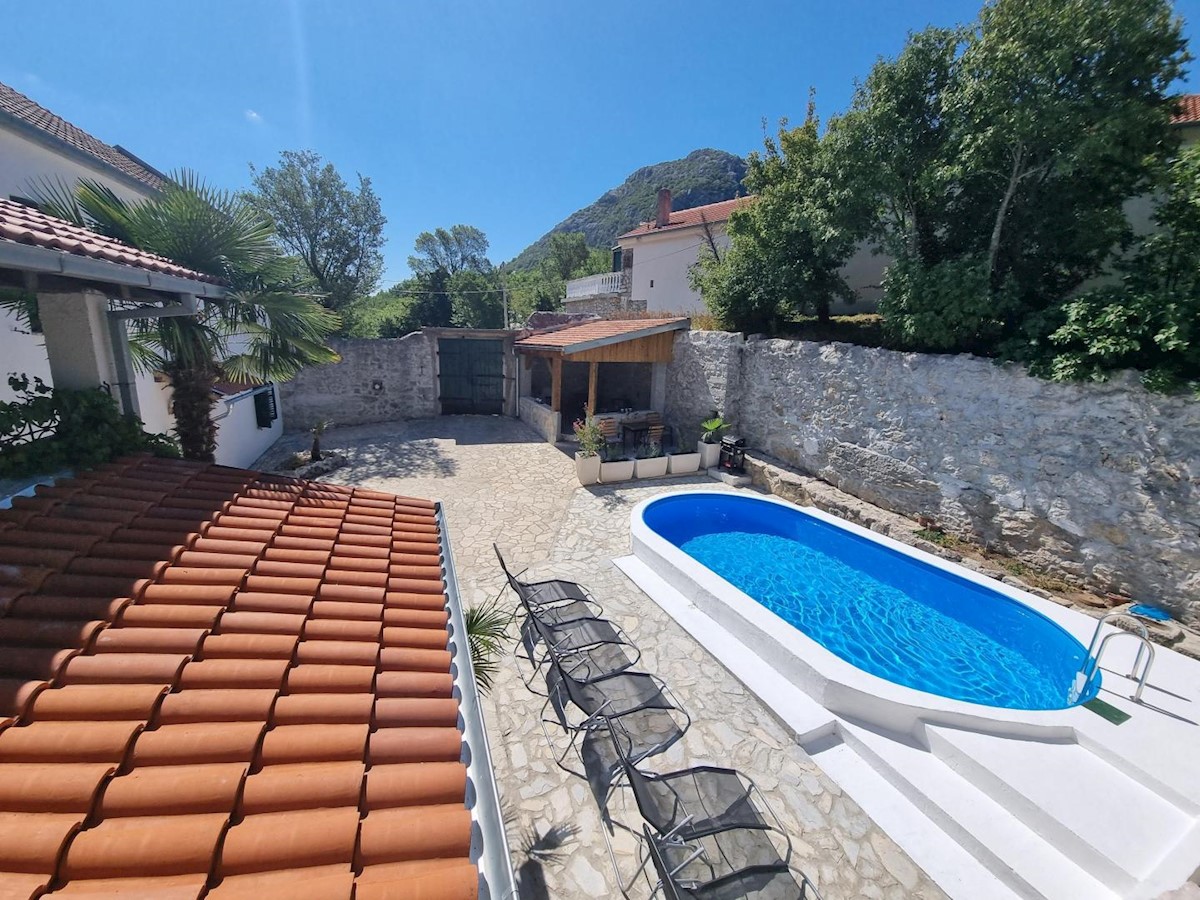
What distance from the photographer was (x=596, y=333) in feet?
48.4

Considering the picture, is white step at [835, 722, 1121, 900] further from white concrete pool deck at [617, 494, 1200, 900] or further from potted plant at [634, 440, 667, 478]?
potted plant at [634, 440, 667, 478]

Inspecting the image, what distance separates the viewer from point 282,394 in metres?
16.3

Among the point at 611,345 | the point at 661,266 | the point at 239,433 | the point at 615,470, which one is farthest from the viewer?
the point at 661,266

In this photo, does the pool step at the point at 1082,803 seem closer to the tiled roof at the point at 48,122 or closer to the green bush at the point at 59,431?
the green bush at the point at 59,431

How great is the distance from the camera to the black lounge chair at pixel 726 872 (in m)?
3.22

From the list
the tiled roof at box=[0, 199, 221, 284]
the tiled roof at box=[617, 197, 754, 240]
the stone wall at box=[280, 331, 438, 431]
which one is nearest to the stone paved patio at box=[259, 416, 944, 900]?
the tiled roof at box=[0, 199, 221, 284]

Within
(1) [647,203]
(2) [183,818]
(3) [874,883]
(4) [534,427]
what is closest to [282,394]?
(4) [534,427]

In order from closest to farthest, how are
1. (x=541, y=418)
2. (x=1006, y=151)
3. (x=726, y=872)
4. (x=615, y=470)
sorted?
(x=726, y=872), (x=1006, y=151), (x=615, y=470), (x=541, y=418)

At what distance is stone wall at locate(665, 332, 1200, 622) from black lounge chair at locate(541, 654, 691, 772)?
6.95 meters

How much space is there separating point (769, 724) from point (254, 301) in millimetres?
8899

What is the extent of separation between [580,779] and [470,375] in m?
16.3

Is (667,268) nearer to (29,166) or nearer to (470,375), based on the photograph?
(470,375)

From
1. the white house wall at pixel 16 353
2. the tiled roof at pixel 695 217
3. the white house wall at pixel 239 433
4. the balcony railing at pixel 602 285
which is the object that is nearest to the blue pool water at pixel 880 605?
the white house wall at pixel 239 433

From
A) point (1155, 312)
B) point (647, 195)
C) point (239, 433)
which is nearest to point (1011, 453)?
point (1155, 312)
